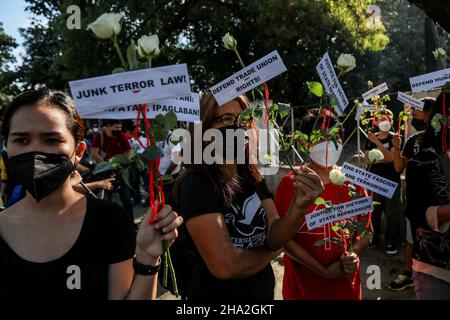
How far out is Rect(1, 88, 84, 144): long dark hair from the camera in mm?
1377

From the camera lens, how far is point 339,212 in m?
1.76

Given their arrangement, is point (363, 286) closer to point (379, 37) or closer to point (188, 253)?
point (188, 253)

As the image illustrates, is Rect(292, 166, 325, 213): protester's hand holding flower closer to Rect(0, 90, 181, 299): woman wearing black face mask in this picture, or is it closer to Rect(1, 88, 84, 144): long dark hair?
Rect(0, 90, 181, 299): woman wearing black face mask

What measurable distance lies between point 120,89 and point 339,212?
1.15 m

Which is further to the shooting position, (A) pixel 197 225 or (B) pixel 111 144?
(B) pixel 111 144

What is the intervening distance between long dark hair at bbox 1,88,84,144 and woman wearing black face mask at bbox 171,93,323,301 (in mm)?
488

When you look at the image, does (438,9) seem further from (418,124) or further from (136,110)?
(418,124)

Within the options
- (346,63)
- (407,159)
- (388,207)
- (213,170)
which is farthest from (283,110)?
(388,207)

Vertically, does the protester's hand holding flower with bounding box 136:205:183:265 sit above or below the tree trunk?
below

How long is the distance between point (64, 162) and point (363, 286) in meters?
3.77

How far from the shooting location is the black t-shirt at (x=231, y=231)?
1608mm

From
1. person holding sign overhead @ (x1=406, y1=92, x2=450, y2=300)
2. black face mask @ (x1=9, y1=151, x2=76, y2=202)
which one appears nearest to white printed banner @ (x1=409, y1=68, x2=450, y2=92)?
person holding sign overhead @ (x1=406, y1=92, x2=450, y2=300)

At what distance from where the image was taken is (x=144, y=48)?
996 mm
